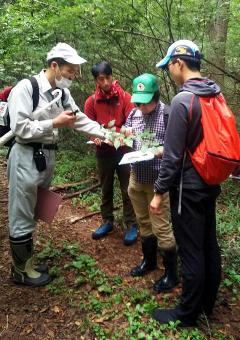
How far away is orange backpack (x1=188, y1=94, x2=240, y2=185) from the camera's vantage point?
268 cm

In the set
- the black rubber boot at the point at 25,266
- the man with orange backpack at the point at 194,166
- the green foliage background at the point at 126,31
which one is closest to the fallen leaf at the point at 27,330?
the black rubber boot at the point at 25,266

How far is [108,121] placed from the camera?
4.69 meters

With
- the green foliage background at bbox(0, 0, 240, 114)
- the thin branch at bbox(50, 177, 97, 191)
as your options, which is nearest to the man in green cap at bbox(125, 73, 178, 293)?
the green foliage background at bbox(0, 0, 240, 114)

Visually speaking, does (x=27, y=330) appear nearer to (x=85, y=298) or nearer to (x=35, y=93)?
(x=85, y=298)

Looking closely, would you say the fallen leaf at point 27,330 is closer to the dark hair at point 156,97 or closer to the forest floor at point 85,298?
the forest floor at point 85,298

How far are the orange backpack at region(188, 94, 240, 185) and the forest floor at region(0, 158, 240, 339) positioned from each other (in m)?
1.57

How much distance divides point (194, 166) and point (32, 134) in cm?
157

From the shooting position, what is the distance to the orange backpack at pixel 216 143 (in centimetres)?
268

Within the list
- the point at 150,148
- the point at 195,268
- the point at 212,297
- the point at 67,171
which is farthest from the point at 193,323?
the point at 67,171

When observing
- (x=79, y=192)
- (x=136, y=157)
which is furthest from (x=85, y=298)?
(x=79, y=192)

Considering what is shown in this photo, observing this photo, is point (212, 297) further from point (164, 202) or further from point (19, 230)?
point (19, 230)

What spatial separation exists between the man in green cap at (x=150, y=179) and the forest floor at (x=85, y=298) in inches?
15.0

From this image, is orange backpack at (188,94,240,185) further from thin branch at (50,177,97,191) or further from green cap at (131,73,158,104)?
thin branch at (50,177,97,191)

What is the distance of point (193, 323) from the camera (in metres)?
3.30
